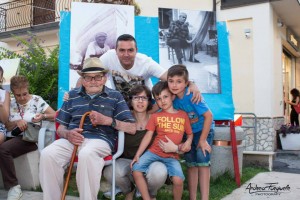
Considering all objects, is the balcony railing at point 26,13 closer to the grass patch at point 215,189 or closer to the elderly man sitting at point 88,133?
the grass patch at point 215,189

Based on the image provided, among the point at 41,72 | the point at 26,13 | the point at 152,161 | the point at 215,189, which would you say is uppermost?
the point at 26,13

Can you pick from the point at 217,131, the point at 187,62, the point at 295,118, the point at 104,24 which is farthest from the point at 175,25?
the point at 295,118

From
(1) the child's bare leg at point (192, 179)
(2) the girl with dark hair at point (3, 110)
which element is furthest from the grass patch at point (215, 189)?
(2) the girl with dark hair at point (3, 110)

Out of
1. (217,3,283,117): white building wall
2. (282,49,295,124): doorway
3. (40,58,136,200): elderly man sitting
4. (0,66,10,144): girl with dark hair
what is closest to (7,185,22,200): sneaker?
(0,66,10,144): girl with dark hair

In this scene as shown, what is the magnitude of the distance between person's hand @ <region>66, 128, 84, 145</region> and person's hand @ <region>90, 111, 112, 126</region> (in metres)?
0.13

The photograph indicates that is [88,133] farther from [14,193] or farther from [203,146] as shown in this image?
[14,193]

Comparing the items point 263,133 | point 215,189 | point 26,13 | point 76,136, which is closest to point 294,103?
point 263,133

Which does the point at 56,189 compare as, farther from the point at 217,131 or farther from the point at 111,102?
the point at 217,131

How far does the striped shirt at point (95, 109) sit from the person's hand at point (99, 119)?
0.38 feet

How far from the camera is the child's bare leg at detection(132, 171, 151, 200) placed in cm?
277

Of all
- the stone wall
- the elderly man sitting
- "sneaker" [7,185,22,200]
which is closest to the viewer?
the elderly man sitting

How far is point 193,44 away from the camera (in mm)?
4477

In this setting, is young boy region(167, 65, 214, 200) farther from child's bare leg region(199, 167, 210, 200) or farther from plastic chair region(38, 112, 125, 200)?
plastic chair region(38, 112, 125, 200)

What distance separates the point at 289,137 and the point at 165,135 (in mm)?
6054
